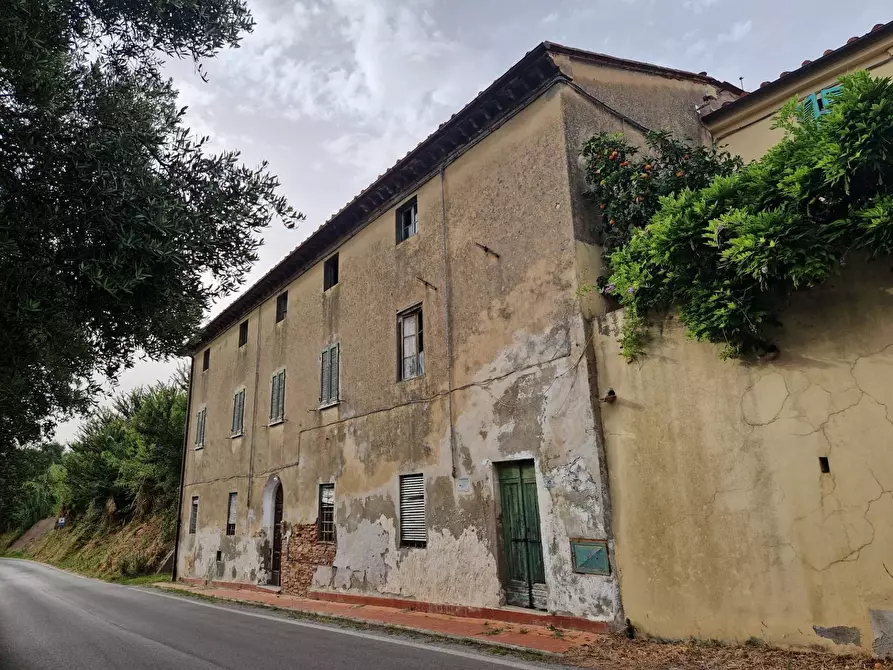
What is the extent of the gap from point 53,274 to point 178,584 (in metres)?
17.8

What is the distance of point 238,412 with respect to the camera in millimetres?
19188

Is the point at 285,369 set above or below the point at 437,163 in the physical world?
below

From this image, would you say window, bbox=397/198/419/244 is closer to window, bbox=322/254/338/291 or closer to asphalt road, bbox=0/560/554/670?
window, bbox=322/254/338/291

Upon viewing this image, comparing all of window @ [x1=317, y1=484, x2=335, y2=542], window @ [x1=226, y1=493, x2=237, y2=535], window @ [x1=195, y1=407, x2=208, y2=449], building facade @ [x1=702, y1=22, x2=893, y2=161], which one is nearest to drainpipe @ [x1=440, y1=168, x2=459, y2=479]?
window @ [x1=317, y1=484, x2=335, y2=542]

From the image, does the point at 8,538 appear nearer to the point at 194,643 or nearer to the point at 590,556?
the point at 194,643

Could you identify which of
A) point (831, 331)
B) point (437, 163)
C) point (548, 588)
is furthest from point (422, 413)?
point (831, 331)

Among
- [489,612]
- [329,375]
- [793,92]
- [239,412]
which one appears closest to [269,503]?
[239,412]

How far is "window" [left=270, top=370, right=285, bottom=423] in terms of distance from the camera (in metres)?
16.4

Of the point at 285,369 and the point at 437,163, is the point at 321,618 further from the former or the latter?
the point at 437,163

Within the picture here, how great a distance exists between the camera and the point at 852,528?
578 cm

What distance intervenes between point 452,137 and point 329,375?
20.8 ft

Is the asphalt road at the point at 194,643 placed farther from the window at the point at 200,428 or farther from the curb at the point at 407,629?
the window at the point at 200,428

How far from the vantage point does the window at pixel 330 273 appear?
15508mm

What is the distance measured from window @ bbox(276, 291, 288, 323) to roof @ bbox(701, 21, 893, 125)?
39.8ft
